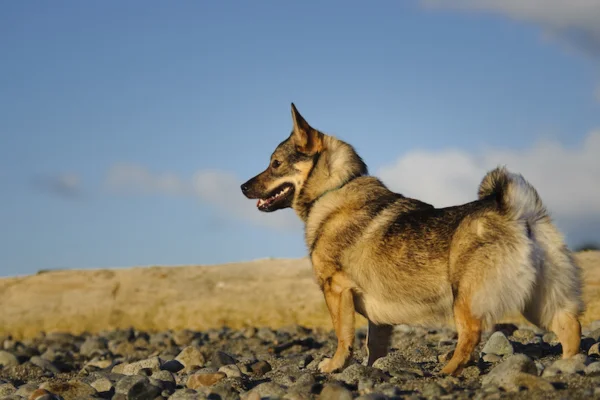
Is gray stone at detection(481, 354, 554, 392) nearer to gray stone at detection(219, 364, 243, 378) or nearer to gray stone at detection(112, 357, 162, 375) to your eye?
gray stone at detection(219, 364, 243, 378)

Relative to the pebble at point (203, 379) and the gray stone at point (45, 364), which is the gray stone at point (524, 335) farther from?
the gray stone at point (45, 364)

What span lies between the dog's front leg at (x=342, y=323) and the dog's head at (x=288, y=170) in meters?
1.29

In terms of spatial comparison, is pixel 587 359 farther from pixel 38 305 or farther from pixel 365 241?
pixel 38 305

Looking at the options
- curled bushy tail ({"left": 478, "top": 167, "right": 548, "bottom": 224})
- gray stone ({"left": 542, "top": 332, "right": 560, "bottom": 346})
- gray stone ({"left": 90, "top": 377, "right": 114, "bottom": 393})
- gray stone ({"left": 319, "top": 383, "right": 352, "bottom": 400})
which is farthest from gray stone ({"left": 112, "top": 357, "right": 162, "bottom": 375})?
gray stone ({"left": 542, "top": 332, "right": 560, "bottom": 346})

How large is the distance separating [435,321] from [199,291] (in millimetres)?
9509

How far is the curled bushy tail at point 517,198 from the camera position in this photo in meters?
6.81

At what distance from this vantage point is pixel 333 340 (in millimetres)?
12609

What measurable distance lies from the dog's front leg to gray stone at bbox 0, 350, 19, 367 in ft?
22.5

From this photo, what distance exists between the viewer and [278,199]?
8531mm

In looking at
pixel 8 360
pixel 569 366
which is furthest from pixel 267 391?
pixel 8 360

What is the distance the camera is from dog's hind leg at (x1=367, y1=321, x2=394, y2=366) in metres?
8.11

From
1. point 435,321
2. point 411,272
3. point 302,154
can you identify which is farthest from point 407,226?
point 302,154

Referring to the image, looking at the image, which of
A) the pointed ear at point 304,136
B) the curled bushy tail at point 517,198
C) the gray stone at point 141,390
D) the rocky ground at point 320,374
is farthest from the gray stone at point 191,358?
the curled bushy tail at point 517,198

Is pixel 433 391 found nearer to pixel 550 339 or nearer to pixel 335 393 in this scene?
pixel 335 393
